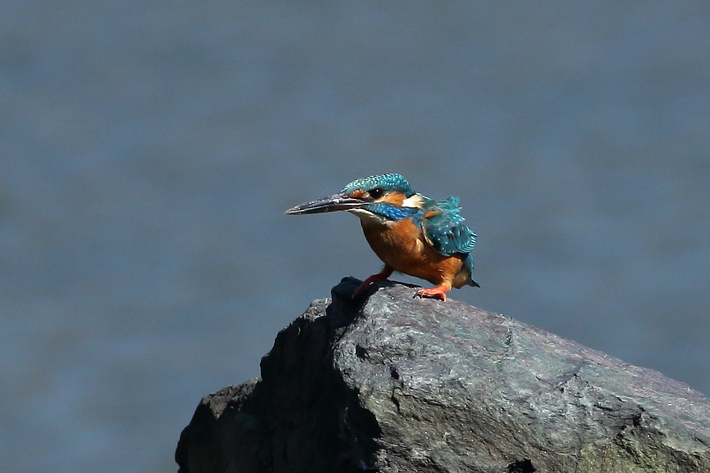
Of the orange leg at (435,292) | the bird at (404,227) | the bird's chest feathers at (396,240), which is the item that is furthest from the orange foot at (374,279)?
the orange leg at (435,292)

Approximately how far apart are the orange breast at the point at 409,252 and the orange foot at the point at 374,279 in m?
0.09

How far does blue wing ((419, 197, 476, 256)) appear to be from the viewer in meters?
5.98

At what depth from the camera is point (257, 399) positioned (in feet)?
20.2

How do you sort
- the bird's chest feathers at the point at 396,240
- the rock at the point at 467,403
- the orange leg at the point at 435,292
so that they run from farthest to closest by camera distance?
the bird's chest feathers at the point at 396,240
the orange leg at the point at 435,292
the rock at the point at 467,403

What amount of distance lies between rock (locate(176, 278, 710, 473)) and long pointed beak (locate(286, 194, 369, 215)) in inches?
18.9

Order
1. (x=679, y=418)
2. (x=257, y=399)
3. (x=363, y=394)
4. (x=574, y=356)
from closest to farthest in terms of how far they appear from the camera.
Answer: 1. (x=363, y=394)
2. (x=679, y=418)
3. (x=574, y=356)
4. (x=257, y=399)

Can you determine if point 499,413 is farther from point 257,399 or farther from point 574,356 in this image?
point 257,399

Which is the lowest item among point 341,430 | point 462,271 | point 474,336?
point 341,430

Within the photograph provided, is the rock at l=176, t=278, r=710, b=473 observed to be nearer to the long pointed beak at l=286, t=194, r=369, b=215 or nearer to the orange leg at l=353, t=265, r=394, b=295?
the orange leg at l=353, t=265, r=394, b=295

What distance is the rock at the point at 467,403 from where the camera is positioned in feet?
15.9

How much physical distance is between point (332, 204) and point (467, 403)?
4.72ft

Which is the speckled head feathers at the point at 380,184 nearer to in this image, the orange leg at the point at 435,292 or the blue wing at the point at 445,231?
the blue wing at the point at 445,231

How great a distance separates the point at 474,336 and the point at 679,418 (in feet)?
3.45

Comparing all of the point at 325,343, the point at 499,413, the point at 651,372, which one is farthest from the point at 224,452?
the point at 651,372
